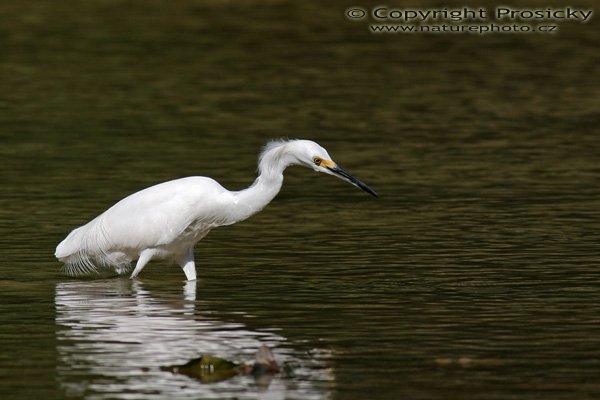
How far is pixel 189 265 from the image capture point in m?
13.9

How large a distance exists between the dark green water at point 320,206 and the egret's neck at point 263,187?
26.1 inches

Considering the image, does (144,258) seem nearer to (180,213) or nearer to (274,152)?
(180,213)

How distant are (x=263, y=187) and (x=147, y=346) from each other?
287 cm

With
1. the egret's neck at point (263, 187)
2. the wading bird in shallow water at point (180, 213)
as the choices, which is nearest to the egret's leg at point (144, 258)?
the wading bird in shallow water at point (180, 213)

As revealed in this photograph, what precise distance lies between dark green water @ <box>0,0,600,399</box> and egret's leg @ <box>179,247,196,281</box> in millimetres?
185

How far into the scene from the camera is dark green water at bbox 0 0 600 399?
10930mm

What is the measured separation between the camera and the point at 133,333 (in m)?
11.9

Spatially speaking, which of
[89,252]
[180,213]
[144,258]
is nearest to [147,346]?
[180,213]

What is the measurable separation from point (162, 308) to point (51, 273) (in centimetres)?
191

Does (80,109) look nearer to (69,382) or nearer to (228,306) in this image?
(228,306)

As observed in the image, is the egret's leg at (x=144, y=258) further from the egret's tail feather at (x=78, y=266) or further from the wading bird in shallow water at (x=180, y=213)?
the egret's tail feather at (x=78, y=266)

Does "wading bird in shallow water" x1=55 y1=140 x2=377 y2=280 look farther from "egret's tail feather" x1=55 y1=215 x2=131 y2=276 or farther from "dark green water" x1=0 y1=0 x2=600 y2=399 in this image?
"dark green water" x1=0 y1=0 x2=600 y2=399

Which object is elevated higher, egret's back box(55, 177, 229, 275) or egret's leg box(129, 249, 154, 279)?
egret's back box(55, 177, 229, 275)

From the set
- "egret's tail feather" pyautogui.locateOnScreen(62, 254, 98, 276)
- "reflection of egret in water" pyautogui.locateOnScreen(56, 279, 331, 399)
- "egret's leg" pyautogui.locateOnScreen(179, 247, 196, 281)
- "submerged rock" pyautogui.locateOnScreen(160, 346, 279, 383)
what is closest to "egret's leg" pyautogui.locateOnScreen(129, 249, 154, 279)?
"reflection of egret in water" pyautogui.locateOnScreen(56, 279, 331, 399)
